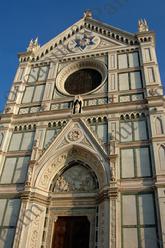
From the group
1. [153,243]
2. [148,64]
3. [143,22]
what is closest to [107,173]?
[153,243]

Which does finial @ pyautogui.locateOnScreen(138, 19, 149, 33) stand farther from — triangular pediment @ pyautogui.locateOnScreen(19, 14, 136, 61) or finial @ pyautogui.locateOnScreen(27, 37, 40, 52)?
finial @ pyautogui.locateOnScreen(27, 37, 40, 52)

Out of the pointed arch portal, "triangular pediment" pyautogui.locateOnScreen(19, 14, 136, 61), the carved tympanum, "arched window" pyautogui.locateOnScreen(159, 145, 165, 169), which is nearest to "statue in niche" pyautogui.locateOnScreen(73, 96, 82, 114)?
the pointed arch portal

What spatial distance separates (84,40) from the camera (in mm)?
20016

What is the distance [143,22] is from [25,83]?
9222 mm

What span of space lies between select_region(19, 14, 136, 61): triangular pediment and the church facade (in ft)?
0.46

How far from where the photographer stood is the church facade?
37.4ft

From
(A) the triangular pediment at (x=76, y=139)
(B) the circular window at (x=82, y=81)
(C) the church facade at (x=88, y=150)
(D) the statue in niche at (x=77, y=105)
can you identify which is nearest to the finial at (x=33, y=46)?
(C) the church facade at (x=88, y=150)

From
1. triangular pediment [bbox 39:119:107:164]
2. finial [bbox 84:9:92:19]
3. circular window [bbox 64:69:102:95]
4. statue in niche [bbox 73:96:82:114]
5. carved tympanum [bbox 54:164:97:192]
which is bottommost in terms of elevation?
carved tympanum [bbox 54:164:97:192]

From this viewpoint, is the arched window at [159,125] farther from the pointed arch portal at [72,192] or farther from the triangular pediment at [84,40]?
the triangular pediment at [84,40]

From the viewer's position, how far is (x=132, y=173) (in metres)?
12.2

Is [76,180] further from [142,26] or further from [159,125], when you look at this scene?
[142,26]

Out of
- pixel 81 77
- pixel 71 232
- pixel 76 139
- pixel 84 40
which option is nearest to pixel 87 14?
pixel 84 40

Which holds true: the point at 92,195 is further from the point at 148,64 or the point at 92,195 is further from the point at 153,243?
the point at 148,64

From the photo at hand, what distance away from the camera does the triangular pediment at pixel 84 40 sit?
1888cm
